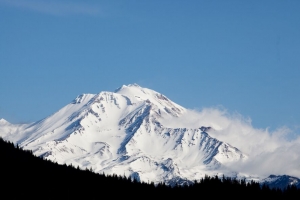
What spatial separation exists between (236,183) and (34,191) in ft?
145

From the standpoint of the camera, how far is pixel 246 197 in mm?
182500

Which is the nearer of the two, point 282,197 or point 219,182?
point 282,197

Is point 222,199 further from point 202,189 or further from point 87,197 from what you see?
point 87,197

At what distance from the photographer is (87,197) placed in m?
200

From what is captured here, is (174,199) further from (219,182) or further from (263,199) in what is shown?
(263,199)

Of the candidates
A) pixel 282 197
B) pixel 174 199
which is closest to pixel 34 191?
pixel 174 199

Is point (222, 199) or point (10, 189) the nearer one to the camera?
point (222, 199)

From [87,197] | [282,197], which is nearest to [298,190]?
[282,197]

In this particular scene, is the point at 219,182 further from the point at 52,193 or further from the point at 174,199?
the point at 52,193

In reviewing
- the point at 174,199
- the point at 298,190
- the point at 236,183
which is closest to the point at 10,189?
the point at 174,199

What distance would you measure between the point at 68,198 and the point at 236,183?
117 ft

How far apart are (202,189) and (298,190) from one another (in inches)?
964

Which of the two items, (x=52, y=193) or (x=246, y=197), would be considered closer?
(x=246, y=197)

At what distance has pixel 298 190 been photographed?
178m
